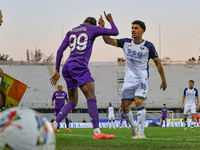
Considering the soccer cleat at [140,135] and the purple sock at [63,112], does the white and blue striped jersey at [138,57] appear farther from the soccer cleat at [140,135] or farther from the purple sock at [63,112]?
the purple sock at [63,112]

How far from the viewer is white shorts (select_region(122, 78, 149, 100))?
658cm

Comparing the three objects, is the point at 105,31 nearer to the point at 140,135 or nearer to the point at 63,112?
the point at 63,112

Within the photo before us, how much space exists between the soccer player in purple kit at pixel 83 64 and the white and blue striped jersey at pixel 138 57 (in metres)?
0.99

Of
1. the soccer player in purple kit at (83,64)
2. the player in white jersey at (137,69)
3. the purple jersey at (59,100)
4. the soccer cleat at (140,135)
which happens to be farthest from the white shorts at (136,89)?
the purple jersey at (59,100)

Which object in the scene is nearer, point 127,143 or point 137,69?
point 127,143

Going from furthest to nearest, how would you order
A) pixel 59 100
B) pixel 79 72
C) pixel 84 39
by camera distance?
pixel 59 100 → pixel 84 39 → pixel 79 72

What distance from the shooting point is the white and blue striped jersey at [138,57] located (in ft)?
21.7

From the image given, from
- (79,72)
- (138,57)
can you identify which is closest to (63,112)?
(79,72)

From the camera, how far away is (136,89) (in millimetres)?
6645

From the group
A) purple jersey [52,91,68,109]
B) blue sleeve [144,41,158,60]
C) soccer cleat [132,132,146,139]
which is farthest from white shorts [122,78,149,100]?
purple jersey [52,91,68,109]

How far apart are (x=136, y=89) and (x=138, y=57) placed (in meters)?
0.69

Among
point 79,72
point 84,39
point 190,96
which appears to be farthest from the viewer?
point 190,96

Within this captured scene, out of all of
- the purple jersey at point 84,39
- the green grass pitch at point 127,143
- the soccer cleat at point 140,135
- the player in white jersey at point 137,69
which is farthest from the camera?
the player in white jersey at point 137,69

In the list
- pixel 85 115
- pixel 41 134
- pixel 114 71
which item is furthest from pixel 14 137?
pixel 114 71
